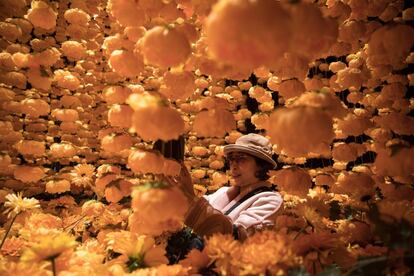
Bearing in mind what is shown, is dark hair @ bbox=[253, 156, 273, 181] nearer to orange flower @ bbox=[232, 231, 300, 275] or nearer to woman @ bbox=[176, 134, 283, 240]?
woman @ bbox=[176, 134, 283, 240]

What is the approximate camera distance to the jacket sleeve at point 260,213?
1.92 m

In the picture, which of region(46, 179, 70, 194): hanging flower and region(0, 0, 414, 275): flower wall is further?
region(46, 179, 70, 194): hanging flower

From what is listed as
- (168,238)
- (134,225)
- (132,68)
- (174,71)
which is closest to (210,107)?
(174,71)

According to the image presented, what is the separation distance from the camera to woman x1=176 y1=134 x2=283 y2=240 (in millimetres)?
1697

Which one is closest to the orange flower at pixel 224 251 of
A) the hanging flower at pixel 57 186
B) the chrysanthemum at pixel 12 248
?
the chrysanthemum at pixel 12 248

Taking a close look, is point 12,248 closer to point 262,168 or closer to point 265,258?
point 265,258

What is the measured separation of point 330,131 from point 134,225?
26.1 inches

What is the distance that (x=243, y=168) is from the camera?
234 cm

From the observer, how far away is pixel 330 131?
85 centimetres

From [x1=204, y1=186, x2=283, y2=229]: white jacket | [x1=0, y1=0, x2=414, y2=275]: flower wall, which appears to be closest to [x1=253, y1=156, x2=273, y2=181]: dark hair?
[x1=204, y1=186, x2=283, y2=229]: white jacket

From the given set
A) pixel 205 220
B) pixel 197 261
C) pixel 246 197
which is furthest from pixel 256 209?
pixel 197 261

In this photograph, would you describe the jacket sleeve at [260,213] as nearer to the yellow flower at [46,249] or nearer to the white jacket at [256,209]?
the white jacket at [256,209]

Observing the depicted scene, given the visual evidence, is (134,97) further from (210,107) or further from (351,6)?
Result: (351,6)

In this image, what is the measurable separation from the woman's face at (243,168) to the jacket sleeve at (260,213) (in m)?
0.23
